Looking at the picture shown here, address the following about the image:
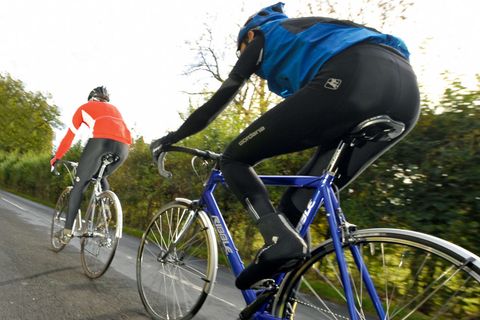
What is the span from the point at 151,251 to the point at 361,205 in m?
2.86

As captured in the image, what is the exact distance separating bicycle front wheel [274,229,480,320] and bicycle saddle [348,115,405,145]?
0.44m

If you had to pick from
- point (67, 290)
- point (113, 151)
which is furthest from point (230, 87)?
point (113, 151)

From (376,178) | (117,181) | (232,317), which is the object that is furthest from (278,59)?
(117,181)

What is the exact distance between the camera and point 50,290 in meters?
3.29

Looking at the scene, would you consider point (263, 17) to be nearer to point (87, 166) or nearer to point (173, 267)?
point (173, 267)

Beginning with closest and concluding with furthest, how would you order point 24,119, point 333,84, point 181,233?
point 333,84, point 181,233, point 24,119

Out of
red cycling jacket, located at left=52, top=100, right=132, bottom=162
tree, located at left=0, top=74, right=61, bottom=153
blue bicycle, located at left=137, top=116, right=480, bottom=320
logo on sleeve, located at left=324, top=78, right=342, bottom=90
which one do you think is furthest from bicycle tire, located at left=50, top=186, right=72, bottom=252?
tree, located at left=0, top=74, right=61, bottom=153

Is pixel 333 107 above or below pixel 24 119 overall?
below

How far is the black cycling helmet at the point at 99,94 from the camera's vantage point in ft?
16.2

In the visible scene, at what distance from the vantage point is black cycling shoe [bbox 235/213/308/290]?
185 centimetres

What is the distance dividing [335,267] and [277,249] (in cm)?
30

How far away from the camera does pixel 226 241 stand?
2.48 m

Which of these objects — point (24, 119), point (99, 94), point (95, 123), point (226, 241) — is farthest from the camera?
point (24, 119)

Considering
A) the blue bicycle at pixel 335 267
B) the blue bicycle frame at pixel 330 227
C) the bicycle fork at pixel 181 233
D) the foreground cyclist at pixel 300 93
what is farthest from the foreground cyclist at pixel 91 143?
the foreground cyclist at pixel 300 93
